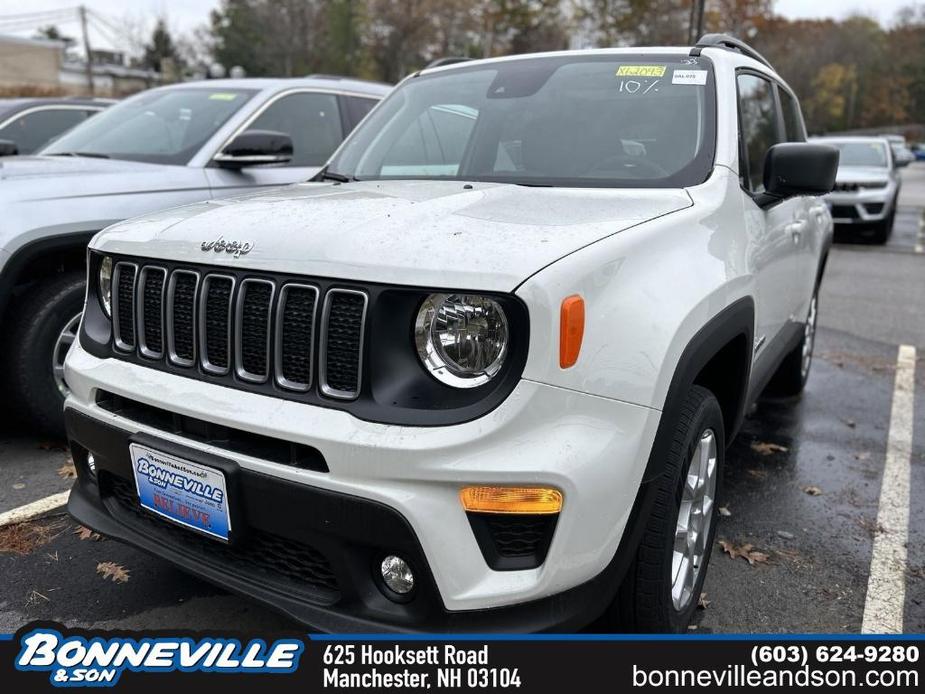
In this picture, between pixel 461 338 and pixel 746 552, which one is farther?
pixel 746 552

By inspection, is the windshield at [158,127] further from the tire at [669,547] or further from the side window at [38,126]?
the tire at [669,547]

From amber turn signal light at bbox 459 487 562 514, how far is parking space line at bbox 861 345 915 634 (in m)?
1.55

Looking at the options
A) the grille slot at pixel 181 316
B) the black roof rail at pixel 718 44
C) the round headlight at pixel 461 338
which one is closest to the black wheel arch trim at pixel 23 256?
the grille slot at pixel 181 316

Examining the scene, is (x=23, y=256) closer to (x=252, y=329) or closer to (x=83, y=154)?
(x=83, y=154)

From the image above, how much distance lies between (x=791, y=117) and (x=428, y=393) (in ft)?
11.5

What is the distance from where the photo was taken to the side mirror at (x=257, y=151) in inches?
172

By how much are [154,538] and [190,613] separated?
18.8 inches

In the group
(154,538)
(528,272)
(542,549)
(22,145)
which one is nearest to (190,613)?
(154,538)

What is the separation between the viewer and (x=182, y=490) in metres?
2.17

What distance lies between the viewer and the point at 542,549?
6.21ft

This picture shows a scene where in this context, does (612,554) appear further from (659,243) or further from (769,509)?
(769,509)

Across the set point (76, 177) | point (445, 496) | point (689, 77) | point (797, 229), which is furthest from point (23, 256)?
point (797, 229)

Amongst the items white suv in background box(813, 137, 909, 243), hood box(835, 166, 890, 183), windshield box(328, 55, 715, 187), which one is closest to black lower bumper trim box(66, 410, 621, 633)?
windshield box(328, 55, 715, 187)

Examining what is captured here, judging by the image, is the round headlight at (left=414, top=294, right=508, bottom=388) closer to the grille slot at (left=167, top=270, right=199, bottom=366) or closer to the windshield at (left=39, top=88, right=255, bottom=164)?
the grille slot at (left=167, top=270, right=199, bottom=366)
